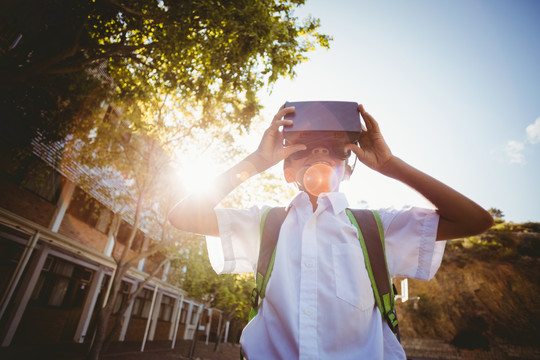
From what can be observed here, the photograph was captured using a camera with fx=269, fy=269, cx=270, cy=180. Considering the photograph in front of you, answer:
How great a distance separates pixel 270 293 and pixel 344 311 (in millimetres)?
342

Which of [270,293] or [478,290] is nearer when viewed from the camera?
[270,293]

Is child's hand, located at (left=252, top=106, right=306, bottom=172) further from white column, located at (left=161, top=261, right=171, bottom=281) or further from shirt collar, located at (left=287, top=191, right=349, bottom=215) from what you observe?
white column, located at (left=161, top=261, right=171, bottom=281)

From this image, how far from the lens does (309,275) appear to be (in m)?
1.25

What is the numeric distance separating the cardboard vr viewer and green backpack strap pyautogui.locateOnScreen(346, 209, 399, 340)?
1.50 feet

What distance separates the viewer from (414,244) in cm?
138

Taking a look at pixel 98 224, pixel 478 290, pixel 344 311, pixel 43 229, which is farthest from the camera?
pixel 478 290

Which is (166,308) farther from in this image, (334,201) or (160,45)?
(334,201)

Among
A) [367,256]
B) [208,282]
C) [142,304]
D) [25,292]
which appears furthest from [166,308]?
[367,256]

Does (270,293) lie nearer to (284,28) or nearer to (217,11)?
(217,11)

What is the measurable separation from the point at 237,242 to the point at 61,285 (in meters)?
15.1

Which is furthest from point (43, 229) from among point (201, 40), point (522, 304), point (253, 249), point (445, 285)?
point (522, 304)

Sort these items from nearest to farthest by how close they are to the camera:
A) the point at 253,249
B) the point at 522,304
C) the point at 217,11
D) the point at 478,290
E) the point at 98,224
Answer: the point at 253,249 < the point at 217,11 < the point at 98,224 < the point at 522,304 < the point at 478,290

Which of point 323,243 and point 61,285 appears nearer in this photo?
point 323,243

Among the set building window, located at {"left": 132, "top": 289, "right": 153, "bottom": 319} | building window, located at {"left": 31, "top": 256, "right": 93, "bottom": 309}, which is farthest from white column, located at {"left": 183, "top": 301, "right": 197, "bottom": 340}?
building window, located at {"left": 31, "top": 256, "right": 93, "bottom": 309}
